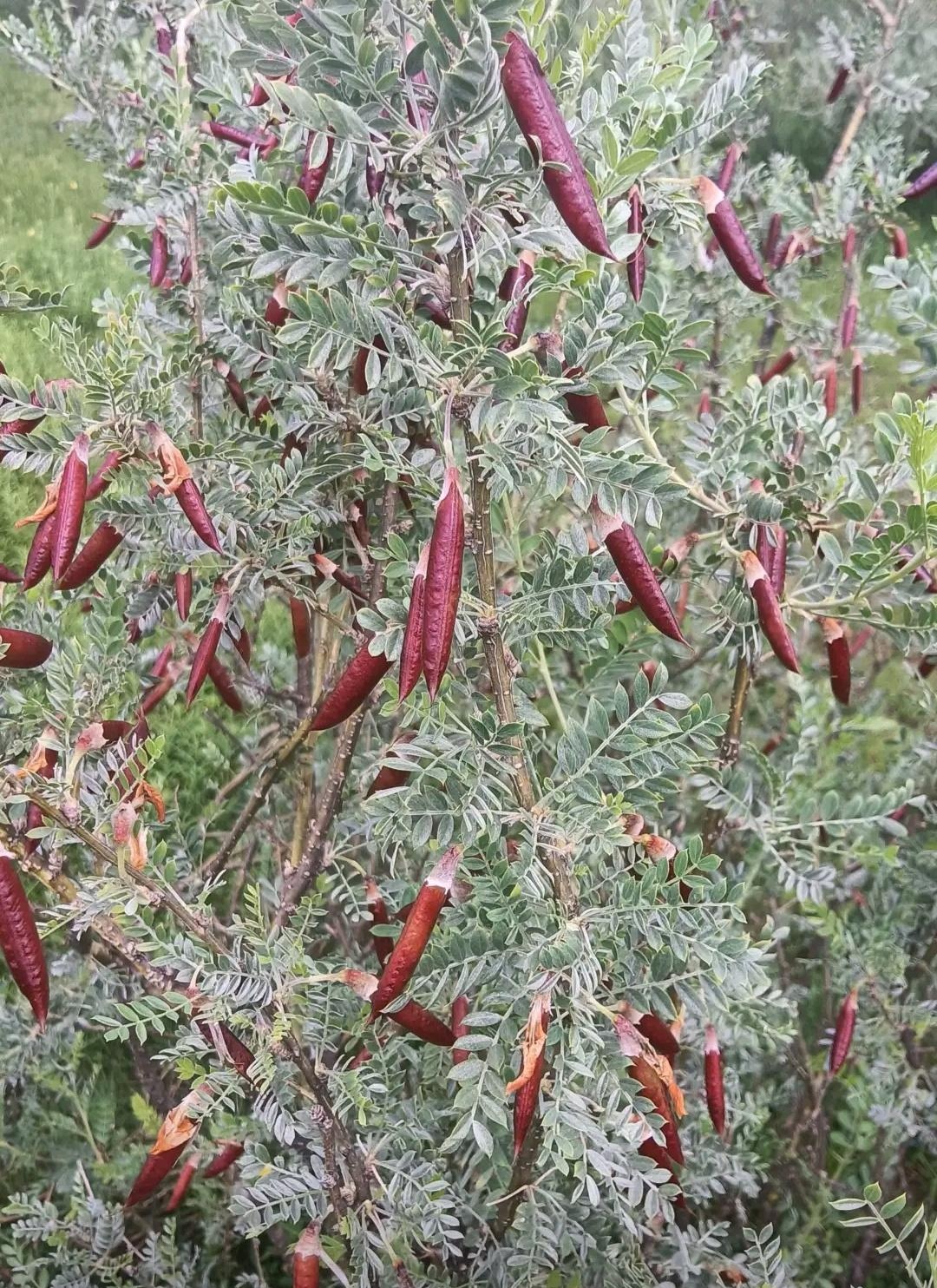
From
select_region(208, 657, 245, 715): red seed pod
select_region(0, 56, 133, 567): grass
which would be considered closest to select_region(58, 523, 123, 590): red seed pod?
select_region(208, 657, 245, 715): red seed pod

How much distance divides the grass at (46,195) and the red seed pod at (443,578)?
1404 millimetres

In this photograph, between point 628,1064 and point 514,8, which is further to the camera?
point 628,1064

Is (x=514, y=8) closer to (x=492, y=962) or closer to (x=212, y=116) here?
(x=492, y=962)

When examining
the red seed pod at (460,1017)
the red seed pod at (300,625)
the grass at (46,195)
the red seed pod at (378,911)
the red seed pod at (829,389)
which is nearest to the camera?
the red seed pod at (460,1017)

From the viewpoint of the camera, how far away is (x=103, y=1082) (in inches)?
67.1

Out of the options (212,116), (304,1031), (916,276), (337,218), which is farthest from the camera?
(212,116)

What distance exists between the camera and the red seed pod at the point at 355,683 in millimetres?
766

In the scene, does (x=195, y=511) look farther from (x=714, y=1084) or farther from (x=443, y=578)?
(x=714, y=1084)

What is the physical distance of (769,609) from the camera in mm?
888

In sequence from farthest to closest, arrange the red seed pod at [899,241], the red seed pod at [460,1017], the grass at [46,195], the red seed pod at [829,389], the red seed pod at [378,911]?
the grass at [46,195] → the red seed pod at [899,241] → the red seed pod at [829,389] → the red seed pod at [378,911] → the red seed pod at [460,1017]

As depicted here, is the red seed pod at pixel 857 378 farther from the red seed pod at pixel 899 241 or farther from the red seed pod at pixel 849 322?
the red seed pod at pixel 899 241

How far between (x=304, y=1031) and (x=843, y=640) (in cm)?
65

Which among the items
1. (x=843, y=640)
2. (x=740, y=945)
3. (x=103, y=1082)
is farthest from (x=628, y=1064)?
(x=103, y=1082)

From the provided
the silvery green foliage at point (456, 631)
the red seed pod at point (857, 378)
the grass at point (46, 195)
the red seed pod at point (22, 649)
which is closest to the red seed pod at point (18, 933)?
the silvery green foliage at point (456, 631)
